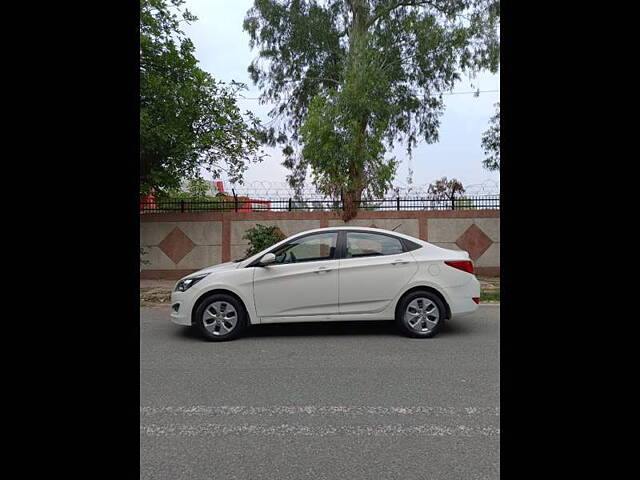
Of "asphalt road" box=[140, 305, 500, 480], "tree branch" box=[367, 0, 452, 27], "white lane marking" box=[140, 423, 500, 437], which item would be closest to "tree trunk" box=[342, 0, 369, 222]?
"tree branch" box=[367, 0, 452, 27]

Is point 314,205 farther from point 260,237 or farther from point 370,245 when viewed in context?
point 370,245

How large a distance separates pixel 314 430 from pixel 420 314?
3.30 meters

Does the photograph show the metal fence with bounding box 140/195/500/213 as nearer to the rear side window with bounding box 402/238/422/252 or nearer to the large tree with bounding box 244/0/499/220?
the large tree with bounding box 244/0/499/220

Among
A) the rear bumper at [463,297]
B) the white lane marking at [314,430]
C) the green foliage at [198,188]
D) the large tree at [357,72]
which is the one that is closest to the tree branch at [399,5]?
the large tree at [357,72]

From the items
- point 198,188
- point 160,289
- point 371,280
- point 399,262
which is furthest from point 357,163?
point 371,280

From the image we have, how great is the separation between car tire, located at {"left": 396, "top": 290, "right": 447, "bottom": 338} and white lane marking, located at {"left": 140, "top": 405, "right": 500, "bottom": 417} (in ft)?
8.29

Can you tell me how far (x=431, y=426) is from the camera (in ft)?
11.0

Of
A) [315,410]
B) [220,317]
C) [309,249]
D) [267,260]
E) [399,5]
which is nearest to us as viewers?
[315,410]

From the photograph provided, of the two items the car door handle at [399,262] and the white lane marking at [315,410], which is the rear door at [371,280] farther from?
the white lane marking at [315,410]

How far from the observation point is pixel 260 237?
12.1 m

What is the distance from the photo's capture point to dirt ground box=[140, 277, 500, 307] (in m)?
9.59

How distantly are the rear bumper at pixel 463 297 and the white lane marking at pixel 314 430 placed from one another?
3.06 meters
